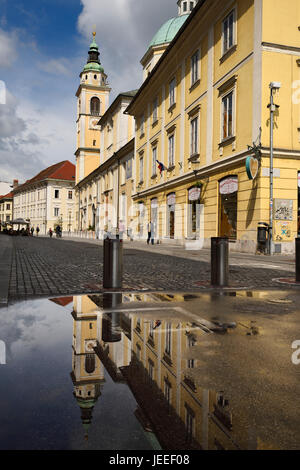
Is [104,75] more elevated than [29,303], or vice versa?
[104,75]

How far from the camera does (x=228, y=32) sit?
63.3ft

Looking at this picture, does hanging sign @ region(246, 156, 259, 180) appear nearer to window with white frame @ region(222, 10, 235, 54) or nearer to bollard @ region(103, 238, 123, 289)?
window with white frame @ region(222, 10, 235, 54)

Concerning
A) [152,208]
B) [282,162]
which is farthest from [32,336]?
[152,208]

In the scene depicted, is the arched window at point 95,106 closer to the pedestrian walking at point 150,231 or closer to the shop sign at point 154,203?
the pedestrian walking at point 150,231

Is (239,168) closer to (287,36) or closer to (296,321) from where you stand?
(287,36)

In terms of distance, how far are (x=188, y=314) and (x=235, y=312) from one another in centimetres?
62

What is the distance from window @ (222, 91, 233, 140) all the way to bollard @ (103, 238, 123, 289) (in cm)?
1385

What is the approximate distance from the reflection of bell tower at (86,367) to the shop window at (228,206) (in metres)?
15.2

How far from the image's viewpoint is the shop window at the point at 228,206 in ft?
61.0

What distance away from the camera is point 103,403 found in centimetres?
203

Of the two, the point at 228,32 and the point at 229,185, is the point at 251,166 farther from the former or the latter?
the point at 228,32

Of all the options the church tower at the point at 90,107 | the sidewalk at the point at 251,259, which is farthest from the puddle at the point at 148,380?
the church tower at the point at 90,107

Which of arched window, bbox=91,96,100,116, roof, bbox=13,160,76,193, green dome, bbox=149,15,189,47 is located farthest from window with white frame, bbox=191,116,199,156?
roof, bbox=13,160,76,193

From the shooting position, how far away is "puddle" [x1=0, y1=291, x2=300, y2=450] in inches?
67.5
